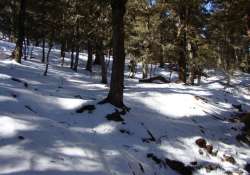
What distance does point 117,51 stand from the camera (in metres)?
15.7

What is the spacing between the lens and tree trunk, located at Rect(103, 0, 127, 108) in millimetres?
15555

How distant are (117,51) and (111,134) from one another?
3405 mm

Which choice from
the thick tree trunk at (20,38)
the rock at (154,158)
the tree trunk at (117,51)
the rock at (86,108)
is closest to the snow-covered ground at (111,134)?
the rock at (154,158)

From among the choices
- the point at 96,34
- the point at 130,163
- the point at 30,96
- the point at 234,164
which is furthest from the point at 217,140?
the point at 96,34

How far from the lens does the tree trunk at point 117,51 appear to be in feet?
51.0

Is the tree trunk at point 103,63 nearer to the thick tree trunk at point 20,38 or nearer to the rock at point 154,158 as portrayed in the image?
the thick tree trunk at point 20,38

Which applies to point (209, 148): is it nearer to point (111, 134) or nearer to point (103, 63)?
point (111, 134)

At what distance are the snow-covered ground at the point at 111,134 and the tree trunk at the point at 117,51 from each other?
685mm

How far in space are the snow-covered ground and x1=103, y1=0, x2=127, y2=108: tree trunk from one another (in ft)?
2.25

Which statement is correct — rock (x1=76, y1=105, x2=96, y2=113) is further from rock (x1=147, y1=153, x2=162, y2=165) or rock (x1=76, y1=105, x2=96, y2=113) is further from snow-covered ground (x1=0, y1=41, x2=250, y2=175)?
rock (x1=147, y1=153, x2=162, y2=165)

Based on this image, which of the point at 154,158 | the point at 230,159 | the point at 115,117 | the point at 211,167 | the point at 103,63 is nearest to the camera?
the point at 154,158

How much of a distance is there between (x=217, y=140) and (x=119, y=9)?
634 cm

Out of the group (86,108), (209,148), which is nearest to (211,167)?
(209,148)

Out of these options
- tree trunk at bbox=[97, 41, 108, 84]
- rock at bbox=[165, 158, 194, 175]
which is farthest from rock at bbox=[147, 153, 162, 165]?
tree trunk at bbox=[97, 41, 108, 84]
